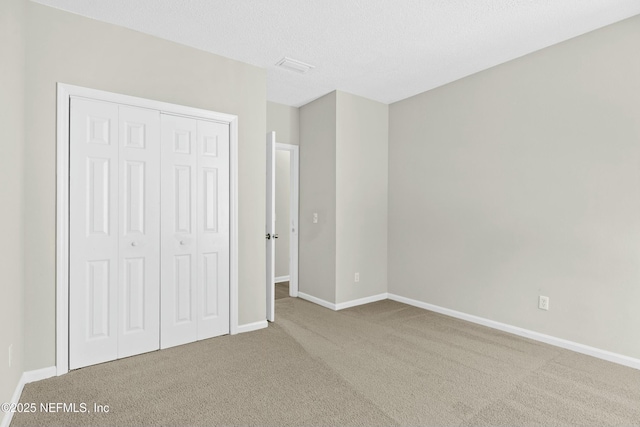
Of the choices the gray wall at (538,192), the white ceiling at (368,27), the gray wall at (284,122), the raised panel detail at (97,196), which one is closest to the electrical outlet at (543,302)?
the gray wall at (538,192)

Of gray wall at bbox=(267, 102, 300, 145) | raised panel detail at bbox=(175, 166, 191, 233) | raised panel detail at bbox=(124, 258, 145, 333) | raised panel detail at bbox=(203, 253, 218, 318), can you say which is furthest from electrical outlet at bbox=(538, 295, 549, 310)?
raised panel detail at bbox=(124, 258, 145, 333)

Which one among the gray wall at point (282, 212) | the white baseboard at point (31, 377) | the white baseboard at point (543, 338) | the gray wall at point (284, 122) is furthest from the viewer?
the gray wall at point (282, 212)

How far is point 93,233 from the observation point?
104 inches

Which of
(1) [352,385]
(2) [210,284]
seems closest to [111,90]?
(2) [210,284]

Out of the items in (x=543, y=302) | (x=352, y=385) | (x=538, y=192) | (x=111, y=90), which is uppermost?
(x=111, y=90)

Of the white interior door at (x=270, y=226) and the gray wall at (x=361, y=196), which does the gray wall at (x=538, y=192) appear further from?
the white interior door at (x=270, y=226)

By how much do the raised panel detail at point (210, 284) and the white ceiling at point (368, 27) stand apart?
2.00 metres

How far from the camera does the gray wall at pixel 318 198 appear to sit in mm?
4338

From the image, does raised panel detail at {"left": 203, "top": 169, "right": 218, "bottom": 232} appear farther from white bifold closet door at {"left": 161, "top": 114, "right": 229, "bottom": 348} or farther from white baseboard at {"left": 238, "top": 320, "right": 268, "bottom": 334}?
white baseboard at {"left": 238, "top": 320, "right": 268, "bottom": 334}

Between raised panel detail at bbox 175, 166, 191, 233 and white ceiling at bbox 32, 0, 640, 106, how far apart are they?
118 centimetres

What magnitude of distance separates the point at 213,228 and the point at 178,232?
326mm

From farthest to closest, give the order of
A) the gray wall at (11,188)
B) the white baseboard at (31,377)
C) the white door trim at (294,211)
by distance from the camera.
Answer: the white door trim at (294,211)
the white baseboard at (31,377)
the gray wall at (11,188)

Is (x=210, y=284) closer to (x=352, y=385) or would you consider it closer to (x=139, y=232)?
(x=139, y=232)

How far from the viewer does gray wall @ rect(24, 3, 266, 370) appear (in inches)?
94.8
